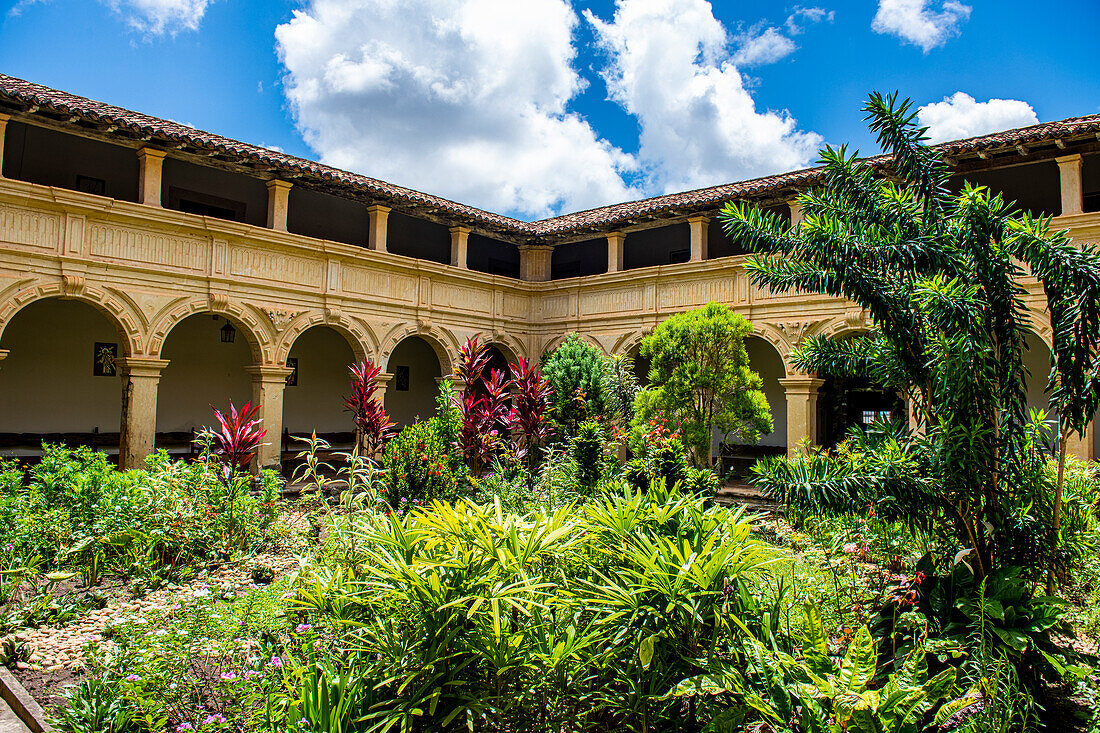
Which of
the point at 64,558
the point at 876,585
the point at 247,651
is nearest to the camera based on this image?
the point at 247,651

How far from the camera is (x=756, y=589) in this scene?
464 centimetres

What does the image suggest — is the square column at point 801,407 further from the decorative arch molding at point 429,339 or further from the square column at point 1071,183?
the decorative arch molding at point 429,339

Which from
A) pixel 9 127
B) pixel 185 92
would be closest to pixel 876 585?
pixel 185 92

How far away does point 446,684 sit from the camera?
314 cm

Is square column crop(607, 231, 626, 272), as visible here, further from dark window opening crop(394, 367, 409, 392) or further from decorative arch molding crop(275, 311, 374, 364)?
dark window opening crop(394, 367, 409, 392)

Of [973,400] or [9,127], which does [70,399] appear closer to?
[9,127]

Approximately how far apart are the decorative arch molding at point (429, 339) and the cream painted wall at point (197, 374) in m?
3.67

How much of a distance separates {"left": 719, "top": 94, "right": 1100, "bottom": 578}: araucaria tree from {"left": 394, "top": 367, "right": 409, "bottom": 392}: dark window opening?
16200 millimetres

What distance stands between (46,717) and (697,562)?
3611 millimetres

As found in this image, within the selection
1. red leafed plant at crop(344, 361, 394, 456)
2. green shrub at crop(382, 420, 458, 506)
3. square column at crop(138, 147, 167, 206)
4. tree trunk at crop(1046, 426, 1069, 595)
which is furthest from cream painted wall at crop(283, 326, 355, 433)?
tree trunk at crop(1046, 426, 1069, 595)

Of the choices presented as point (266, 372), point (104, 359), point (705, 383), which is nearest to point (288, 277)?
point (266, 372)

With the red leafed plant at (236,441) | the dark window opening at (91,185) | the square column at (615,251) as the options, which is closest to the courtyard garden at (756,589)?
the red leafed plant at (236,441)

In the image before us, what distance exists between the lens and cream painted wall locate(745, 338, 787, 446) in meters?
18.0

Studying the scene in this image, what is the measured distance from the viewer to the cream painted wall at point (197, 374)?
15781mm
